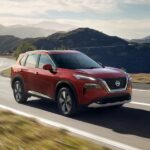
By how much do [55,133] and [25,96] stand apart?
21.0 feet

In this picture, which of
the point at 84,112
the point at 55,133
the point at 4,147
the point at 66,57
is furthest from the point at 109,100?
the point at 4,147

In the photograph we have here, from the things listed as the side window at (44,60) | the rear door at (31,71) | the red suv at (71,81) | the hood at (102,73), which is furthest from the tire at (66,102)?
the rear door at (31,71)

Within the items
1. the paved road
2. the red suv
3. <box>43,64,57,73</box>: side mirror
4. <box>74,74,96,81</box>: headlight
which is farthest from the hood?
the paved road

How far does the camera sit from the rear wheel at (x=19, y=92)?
12.8m

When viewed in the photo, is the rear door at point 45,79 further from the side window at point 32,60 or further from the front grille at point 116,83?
A: the front grille at point 116,83

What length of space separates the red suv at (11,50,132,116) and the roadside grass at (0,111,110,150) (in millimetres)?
2703

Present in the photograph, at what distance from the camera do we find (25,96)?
12781 millimetres

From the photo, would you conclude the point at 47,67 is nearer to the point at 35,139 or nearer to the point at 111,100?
the point at 111,100

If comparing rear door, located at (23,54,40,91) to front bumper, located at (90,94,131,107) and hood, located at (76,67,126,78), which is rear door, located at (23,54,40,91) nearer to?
hood, located at (76,67,126,78)

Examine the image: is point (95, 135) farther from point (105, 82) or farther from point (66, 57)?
point (66, 57)

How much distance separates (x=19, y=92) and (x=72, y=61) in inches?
103

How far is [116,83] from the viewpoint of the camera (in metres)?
10.2

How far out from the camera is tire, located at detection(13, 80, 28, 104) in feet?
42.1

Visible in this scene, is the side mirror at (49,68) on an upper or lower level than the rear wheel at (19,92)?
upper
